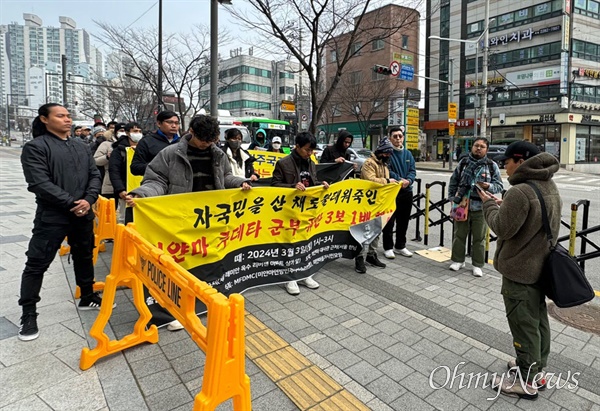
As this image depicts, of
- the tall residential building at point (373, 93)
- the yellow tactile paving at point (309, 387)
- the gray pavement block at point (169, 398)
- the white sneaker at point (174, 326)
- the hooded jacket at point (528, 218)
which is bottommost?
the yellow tactile paving at point (309, 387)

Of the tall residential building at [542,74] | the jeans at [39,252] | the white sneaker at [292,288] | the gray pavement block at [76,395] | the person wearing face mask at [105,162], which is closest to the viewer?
the gray pavement block at [76,395]

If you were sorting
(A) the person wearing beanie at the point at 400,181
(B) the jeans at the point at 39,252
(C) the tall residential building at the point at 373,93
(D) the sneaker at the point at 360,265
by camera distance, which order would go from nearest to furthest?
(B) the jeans at the point at 39,252 < (D) the sneaker at the point at 360,265 < (A) the person wearing beanie at the point at 400,181 < (C) the tall residential building at the point at 373,93

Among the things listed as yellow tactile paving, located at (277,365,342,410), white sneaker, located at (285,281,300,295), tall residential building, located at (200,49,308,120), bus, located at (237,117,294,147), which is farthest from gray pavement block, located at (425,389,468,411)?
tall residential building, located at (200,49,308,120)

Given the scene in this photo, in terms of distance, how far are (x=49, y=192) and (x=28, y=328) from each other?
44.8 inches

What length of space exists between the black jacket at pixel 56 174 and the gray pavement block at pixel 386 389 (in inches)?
109

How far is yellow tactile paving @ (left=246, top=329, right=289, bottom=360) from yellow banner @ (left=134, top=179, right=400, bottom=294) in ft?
2.22

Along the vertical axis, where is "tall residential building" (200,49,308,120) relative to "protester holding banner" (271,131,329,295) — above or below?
above

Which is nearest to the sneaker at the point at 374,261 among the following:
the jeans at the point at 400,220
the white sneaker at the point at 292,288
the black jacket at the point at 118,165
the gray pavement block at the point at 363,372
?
the jeans at the point at 400,220

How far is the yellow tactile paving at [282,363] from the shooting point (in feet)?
9.58

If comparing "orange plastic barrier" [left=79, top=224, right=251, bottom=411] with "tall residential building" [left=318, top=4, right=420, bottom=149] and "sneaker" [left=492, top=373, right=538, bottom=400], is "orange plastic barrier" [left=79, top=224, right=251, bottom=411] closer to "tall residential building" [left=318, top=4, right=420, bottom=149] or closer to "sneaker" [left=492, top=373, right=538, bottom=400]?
"sneaker" [left=492, top=373, right=538, bottom=400]

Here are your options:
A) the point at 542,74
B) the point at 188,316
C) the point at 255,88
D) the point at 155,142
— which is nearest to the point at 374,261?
the point at 155,142

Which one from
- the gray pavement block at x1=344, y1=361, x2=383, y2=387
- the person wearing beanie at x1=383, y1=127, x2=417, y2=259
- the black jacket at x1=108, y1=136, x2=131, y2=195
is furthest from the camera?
the person wearing beanie at x1=383, y1=127, x2=417, y2=259

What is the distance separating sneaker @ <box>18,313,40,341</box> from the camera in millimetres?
3284

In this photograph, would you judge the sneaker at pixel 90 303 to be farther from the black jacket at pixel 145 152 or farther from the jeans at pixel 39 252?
the black jacket at pixel 145 152
